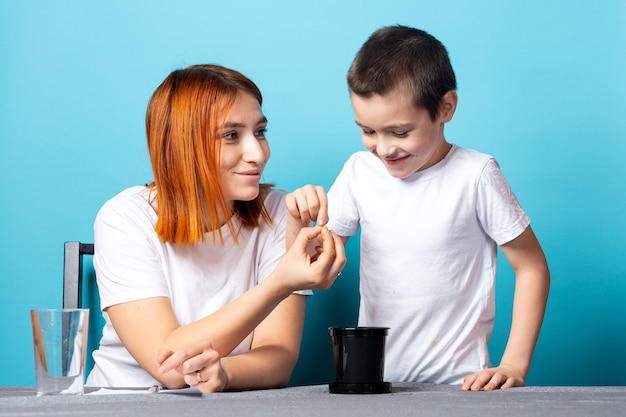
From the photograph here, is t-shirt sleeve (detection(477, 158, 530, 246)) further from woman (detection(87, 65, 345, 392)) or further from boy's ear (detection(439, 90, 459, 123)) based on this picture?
woman (detection(87, 65, 345, 392))

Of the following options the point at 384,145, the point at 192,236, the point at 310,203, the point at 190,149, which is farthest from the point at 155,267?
the point at 384,145

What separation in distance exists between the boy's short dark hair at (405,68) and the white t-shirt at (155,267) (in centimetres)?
35

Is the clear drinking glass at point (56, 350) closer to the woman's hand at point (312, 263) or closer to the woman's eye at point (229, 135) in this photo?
the woman's hand at point (312, 263)

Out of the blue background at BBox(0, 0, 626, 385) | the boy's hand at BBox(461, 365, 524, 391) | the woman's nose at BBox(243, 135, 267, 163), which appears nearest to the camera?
the boy's hand at BBox(461, 365, 524, 391)

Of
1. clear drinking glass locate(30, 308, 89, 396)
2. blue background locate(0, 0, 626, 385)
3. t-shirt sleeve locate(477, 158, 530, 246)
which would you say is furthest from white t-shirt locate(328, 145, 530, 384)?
clear drinking glass locate(30, 308, 89, 396)

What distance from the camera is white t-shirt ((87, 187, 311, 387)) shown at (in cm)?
138

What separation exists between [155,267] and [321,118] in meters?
0.64

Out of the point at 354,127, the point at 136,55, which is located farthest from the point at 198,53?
the point at 354,127

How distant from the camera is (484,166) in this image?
1389 mm

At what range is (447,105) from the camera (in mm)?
1379

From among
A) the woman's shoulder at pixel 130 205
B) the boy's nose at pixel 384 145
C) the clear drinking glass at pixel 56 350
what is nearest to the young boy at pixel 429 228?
the boy's nose at pixel 384 145

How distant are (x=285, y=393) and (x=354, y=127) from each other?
916 mm

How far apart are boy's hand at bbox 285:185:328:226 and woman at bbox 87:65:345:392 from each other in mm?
67

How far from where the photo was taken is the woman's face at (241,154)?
1432 mm
